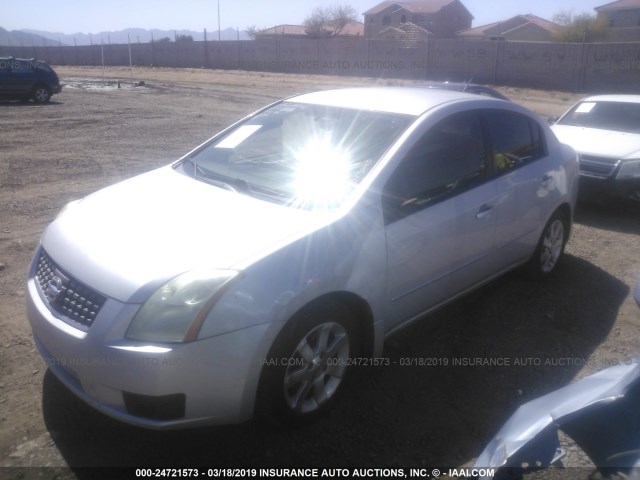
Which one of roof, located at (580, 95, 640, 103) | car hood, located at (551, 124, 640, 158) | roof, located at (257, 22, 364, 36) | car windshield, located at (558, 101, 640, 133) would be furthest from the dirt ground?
roof, located at (257, 22, 364, 36)

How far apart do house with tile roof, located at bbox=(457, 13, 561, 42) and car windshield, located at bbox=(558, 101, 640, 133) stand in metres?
43.4

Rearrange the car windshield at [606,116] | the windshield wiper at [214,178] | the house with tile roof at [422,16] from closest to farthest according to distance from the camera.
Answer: the windshield wiper at [214,178] < the car windshield at [606,116] < the house with tile roof at [422,16]

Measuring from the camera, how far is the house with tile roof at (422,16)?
6062 centimetres

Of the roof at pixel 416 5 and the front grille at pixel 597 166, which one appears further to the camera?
the roof at pixel 416 5

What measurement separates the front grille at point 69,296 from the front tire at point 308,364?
845 mm

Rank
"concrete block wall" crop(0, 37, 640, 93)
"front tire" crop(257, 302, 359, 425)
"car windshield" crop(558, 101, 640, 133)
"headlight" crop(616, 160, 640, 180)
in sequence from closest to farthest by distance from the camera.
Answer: "front tire" crop(257, 302, 359, 425) → "headlight" crop(616, 160, 640, 180) → "car windshield" crop(558, 101, 640, 133) → "concrete block wall" crop(0, 37, 640, 93)

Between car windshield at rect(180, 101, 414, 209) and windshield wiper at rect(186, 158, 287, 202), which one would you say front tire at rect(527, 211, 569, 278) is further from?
windshield wiper at rect(186, 158, 287, 202)

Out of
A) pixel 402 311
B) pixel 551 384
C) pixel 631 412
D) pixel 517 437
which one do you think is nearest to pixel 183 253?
pixel 402 311

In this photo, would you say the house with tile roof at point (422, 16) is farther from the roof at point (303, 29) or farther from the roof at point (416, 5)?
the roof at point (303, 29)

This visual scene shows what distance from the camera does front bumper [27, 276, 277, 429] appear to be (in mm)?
2514

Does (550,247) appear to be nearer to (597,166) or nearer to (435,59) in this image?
(597,166)

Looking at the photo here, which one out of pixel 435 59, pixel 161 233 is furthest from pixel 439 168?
pixel 435 59

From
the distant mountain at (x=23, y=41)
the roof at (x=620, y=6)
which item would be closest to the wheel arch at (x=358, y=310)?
the roof at (x=620, y=6)

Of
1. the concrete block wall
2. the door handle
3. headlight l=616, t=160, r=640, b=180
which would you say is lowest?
headlight l=616, t=160, r=640, b=180
